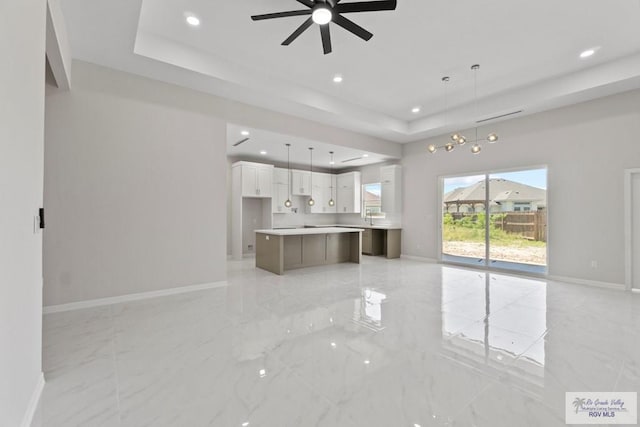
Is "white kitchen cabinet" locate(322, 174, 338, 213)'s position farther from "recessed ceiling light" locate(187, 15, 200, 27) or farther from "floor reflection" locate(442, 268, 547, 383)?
"recessed ceiling light" locate(187, 15, 200, 27)

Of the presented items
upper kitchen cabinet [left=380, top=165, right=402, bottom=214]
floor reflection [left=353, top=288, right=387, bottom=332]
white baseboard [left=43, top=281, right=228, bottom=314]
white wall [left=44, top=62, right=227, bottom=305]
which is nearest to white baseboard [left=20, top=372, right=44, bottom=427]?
white baseboard [left=43, top=281, right=228, bottom=314]

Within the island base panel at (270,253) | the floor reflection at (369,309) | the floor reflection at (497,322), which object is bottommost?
the floor reflection at (497,322)

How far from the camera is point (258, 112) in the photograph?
16.8 ft

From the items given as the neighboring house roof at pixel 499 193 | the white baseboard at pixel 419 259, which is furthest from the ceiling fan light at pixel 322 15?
the white baseboard at pixel 419 259

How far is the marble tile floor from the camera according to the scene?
1.74 meters

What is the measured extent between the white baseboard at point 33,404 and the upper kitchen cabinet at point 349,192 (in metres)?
8.07

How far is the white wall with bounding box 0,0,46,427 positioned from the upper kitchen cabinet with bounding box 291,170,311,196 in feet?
22.9

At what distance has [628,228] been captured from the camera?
4.52 m

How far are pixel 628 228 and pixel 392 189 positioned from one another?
4.50m

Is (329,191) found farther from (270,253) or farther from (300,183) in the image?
(270,253)

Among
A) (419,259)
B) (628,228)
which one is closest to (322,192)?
(419,259)

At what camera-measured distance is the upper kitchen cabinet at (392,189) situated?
779 cm

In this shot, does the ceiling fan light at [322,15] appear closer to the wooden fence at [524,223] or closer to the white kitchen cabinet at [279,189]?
the wooden fence at [524,223]

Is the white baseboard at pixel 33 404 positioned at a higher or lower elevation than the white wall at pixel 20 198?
lower
